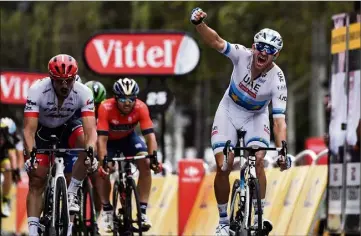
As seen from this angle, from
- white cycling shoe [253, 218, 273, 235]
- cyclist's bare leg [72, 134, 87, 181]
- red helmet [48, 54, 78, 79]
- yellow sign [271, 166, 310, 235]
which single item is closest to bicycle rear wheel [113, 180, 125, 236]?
yellow sign [271, 166, 310, 235]

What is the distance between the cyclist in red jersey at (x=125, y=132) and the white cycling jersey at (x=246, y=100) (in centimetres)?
256

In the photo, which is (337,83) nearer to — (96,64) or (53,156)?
(53,156)

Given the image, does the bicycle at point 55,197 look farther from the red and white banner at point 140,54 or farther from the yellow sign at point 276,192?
the red and white banner at point 140,54

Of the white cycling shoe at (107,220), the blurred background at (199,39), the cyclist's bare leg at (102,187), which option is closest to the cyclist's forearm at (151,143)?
the cyclist's bare leg at (102,187)

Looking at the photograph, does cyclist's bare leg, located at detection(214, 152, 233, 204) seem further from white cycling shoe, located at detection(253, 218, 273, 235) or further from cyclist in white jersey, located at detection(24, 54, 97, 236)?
cyclist in white jersey, located at detection(24, 54, 97, 236)

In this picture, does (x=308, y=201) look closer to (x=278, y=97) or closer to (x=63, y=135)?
(x=278, y=97)

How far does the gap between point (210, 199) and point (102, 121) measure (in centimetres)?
344

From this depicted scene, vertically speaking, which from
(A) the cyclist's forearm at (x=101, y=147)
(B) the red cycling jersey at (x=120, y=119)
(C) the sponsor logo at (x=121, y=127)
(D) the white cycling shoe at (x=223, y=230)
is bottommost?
(D) the white cycling shoe at (x=223, y=230)

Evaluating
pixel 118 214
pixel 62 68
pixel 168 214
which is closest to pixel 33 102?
pixel 62 68

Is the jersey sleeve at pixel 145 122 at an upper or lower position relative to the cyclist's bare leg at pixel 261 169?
upper

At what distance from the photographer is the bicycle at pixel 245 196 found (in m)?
14.6

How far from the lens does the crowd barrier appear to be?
18000 mm

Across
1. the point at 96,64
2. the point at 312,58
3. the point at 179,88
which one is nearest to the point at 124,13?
the point at 179,88

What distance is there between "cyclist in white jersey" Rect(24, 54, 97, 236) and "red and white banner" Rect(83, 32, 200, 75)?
8.83 m
